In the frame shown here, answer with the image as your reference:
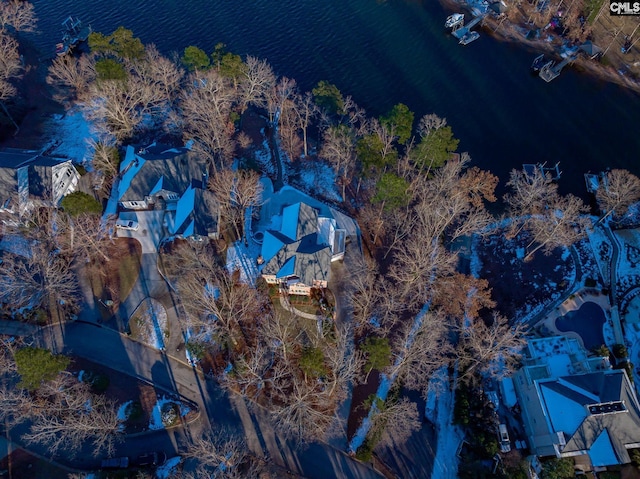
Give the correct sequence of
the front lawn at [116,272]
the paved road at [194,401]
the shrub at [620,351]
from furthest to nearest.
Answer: the front lawn at [116,272]
the shrub at [620,351]
the paved road at [194,401]

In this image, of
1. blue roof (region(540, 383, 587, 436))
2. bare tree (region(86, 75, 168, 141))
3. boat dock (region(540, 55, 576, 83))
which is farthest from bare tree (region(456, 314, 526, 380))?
bare tree (region(86, 75, 168, 141))

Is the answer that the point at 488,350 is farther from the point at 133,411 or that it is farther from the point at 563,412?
the point at 133,411

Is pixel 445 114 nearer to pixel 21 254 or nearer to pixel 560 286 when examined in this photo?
pixel 560 286

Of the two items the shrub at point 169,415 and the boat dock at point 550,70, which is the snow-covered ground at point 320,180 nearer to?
the shrub at point 169,415

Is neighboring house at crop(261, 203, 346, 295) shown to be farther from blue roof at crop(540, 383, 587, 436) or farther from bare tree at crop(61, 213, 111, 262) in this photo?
blue roof at crop(540, 383, 587, 436)

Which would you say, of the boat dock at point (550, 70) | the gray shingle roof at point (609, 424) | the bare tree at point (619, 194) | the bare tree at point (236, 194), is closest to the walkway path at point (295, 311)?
the bare tree at point (236, 194)
